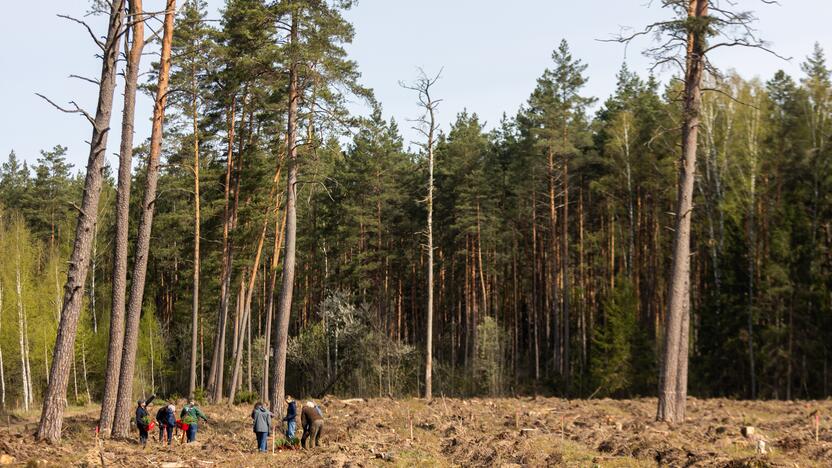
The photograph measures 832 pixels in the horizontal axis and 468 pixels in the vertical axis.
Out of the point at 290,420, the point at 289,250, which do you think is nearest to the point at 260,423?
the point at 290,420

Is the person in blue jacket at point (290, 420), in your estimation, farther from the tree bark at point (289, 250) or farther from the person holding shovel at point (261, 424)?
the tree bark at point (289, 250)

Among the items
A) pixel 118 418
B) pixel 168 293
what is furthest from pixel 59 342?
pixel 168 293

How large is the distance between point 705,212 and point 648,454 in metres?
27.5

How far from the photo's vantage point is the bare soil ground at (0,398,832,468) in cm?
1194

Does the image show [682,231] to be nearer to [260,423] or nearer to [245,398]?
[260,423]

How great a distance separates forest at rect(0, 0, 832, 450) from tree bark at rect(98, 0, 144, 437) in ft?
0.17

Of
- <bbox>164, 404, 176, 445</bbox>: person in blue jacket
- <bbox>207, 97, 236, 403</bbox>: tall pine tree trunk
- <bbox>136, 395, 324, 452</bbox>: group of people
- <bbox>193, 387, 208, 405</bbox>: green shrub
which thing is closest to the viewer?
<bbox>136, 395, 324, 452</bbox>: group of people

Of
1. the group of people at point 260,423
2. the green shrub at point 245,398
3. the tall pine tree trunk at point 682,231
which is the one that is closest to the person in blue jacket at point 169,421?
the group of people at point 260,423

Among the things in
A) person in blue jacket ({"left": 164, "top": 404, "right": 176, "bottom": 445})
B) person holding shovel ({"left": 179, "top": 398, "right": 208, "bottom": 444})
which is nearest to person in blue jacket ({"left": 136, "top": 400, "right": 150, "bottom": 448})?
person in blue jacket ({"left": 164, "top": 404, "right": 176, "bottom": 445})

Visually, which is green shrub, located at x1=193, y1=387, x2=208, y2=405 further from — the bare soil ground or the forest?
the bare soil ground

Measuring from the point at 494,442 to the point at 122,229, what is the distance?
9.35 m

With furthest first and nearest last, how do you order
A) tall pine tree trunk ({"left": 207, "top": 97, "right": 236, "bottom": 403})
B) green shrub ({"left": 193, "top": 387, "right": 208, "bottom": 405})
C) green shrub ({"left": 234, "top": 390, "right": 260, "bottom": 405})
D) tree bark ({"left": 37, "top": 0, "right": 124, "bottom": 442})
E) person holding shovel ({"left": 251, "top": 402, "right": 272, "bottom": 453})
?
1. green shrub ({"left": 234, "top": 390, "right": 260, "bottom": 405})
2. tall pine tree trunk ({"left": 207, "top": 97, "right": 236, "bottom": 403})
3. green shrub ({"left": 193, "top": 387, "right": 208, "bottom": 405})
4. person holding shovel ({"left": 251, "top": 402, "right": 272, "bottom": 453})
5. tree bark ({"left": 37, "top": 0, "right": 124, "bottom": 442})

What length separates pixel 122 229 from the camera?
16.1 m

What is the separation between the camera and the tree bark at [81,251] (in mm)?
13023
